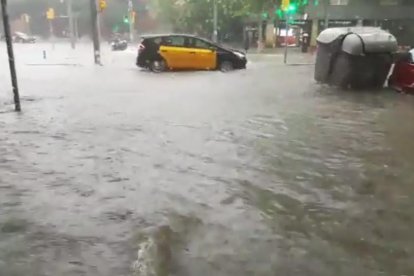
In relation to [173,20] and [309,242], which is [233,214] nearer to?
[309,242]

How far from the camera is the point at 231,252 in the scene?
4.57 m

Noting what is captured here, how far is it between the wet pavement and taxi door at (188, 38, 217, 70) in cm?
1096

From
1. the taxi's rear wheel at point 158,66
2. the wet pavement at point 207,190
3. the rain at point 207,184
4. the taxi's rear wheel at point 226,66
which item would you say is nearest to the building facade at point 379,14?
the taxi's rear wheel at point 226,66

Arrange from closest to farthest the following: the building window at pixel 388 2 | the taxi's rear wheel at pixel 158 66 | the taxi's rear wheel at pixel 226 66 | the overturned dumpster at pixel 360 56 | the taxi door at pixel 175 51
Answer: the overturned dumpster at pixel 360 56
the taxi door at pixel 175 51
the taxi's rear wheel at pixel 158 66
the taxi's rear wheel at pixel 226 66
the building window at pixel 388 2

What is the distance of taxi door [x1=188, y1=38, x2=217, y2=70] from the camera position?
23875 millimetres

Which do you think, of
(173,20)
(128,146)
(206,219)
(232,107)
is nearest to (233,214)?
(206,219)

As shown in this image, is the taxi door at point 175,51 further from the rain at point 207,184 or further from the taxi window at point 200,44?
the rain at point 207,184

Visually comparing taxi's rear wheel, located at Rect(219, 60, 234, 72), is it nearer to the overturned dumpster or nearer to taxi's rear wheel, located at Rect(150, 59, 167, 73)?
taxi's rear wheel, located at Rect(150, 59, 167, 73)

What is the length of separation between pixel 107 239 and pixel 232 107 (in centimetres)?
855

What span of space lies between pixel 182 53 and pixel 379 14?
34.5 metres

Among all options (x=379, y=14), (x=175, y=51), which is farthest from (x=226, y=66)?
(x=379, y=14)

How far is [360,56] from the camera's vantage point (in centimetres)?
1652

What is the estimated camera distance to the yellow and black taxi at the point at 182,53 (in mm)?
23875

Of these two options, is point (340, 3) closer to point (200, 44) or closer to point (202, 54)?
point (200, 44)
